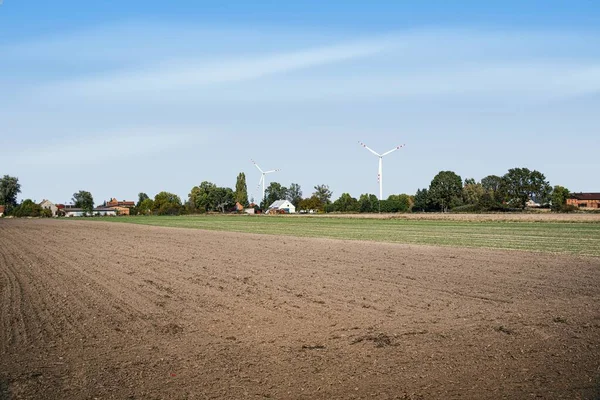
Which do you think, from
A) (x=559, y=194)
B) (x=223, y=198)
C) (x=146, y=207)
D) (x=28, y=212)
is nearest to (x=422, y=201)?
(x=559, y=194)

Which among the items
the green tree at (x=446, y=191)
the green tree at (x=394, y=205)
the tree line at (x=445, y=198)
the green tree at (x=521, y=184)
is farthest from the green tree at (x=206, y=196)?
the green tree at (x=521, y=184)

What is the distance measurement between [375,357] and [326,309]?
436 cm

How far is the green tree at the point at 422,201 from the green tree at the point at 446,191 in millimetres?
1904

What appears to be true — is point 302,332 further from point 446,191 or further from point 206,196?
point 206,196

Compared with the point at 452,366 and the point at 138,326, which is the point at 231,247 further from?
the point at 452,366

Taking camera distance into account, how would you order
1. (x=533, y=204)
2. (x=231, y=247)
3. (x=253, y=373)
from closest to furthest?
(x=253, y=373) → (x=231, y=247) → (x=533, y=204)

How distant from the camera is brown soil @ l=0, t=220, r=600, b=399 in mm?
8484

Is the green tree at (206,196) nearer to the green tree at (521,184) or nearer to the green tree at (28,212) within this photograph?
the green tree at (28,212)

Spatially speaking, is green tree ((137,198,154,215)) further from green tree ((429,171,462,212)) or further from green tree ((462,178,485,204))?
green tree ((462,178,485,204))

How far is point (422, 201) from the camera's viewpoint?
17275cm

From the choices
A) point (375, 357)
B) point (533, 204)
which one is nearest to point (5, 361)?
point (375, 357)

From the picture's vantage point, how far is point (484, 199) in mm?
149875

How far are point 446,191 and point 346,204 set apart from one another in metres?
31.3

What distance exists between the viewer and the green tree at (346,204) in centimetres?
17788
